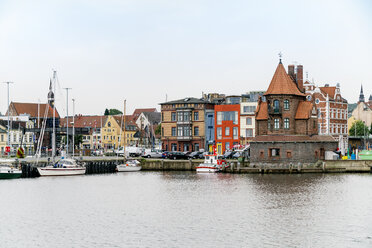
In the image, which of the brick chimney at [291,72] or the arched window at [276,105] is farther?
the brick chimney at [291,72]

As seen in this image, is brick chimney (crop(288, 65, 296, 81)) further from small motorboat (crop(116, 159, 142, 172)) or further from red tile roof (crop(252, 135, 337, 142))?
small motorboat (crop(116, 159, 142, 172))

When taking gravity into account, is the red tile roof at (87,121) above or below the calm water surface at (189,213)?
above

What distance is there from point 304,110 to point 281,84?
5.43 metres

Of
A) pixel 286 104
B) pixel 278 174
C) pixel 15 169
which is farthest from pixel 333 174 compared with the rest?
pixel 15 169

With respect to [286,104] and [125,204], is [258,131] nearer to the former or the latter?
[286,104]

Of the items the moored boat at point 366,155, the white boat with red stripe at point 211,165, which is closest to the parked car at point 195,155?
the white boat with red stripe at point 211,165

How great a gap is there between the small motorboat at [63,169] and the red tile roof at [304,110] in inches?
1350

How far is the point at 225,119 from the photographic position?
126 metres

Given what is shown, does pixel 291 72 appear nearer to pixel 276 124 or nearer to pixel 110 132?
pixel 276 124

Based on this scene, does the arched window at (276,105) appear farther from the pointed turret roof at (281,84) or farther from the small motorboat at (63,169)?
the small motorboat at (63,169)

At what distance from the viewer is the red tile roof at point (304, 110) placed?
9750 centimetres

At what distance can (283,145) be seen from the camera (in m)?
95.4

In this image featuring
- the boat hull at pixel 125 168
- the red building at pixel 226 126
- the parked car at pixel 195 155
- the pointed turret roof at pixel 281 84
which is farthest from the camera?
the red building at pixel 226 126

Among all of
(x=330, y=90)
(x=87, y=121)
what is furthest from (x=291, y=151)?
(x=87, y=121)
